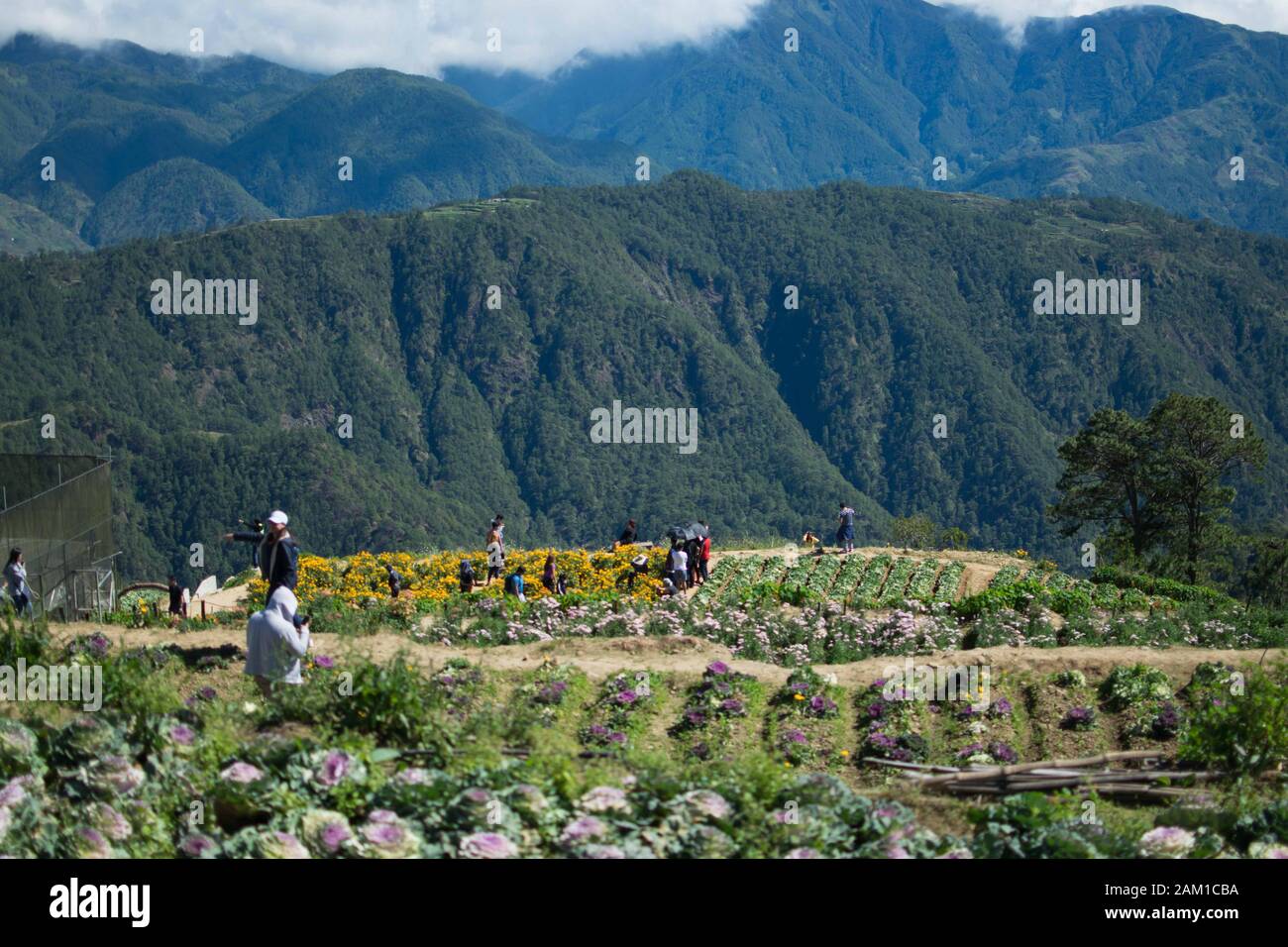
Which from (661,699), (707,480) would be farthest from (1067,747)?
(707,480)

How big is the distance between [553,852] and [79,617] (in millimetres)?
15733

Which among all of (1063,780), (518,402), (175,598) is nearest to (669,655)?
(1063,780)

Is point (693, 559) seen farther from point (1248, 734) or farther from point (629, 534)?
point (1248, 734)

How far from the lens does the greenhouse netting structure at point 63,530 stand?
21.4 m

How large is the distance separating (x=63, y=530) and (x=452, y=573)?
7152mm

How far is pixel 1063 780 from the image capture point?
33.7 feet

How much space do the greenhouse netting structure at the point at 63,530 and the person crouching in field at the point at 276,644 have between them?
921cm

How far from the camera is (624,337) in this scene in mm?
196250

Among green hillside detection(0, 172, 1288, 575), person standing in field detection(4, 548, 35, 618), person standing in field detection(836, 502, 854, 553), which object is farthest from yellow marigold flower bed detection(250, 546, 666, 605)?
green hillside detection(0, 172, 1288, 575)

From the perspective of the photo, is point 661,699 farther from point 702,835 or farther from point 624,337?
point 624,337

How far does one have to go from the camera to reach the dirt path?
15688mm

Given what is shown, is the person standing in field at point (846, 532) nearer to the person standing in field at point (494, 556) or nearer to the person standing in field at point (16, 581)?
the person standing in field at point (494, 556)

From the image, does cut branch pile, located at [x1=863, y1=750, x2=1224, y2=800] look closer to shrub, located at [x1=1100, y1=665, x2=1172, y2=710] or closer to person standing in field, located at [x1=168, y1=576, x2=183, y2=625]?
shrub, located at [x1=1100, y1=665, x2=1172, y2=710]

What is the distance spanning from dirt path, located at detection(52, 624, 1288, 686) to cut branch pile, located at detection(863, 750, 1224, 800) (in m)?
4.83
